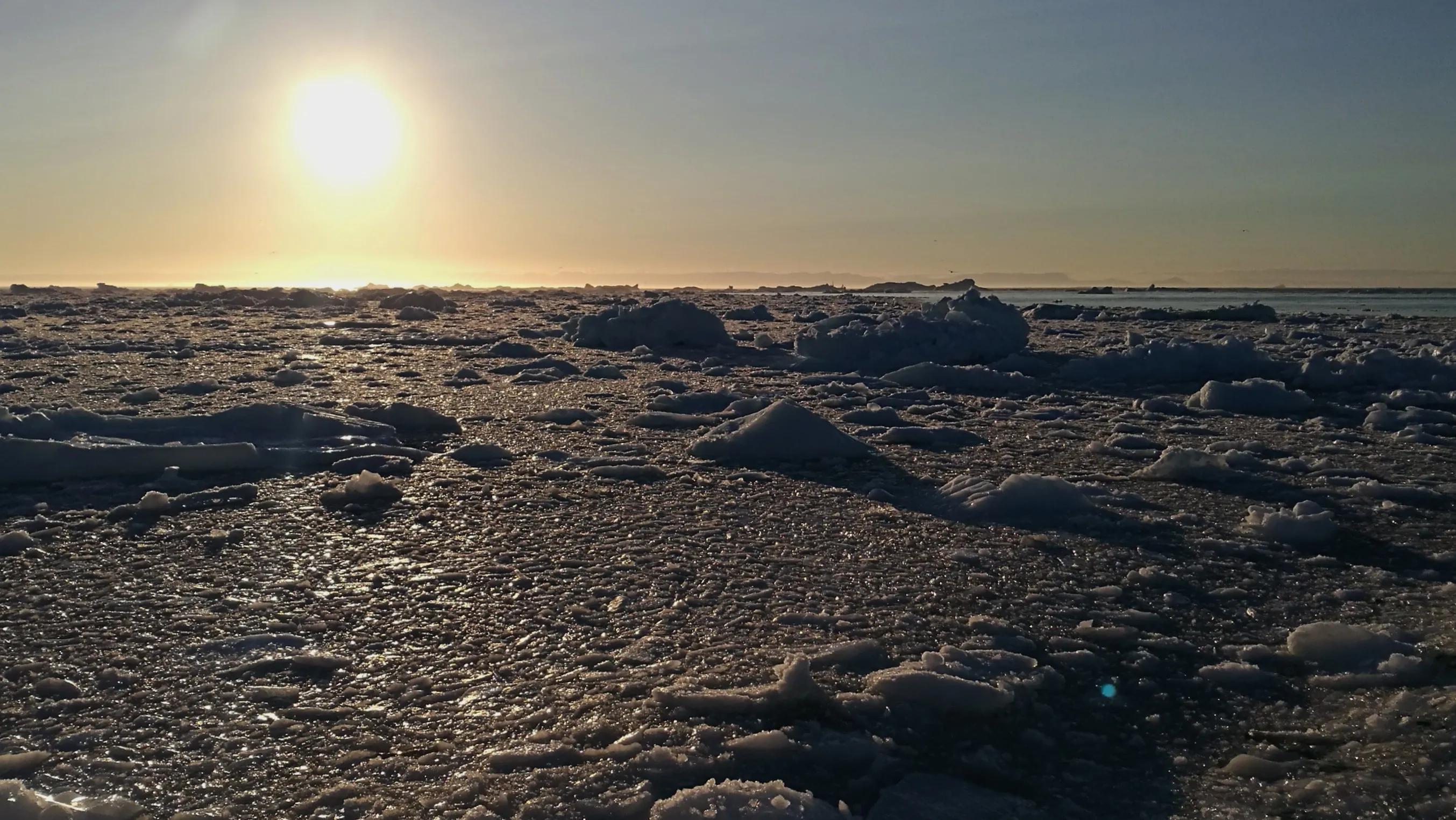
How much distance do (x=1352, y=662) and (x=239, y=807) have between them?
3384mm

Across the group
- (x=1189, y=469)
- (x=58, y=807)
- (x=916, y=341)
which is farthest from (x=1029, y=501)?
(x=916, y=341)

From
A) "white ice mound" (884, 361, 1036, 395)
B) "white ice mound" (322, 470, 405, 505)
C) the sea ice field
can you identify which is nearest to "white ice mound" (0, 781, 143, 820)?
the sea ice field

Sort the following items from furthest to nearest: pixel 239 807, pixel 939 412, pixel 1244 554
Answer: pixel 939 412, pixel 1244 554, pixel 239 807

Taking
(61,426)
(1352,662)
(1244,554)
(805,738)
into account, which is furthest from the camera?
(61,426)

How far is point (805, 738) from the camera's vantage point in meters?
2.73

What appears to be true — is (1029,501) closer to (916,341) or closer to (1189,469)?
(1189,469)

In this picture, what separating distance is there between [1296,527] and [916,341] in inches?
379

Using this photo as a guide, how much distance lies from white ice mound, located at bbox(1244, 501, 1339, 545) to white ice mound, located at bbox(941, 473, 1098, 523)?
798 millimetres

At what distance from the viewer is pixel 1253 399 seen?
9.33 meters

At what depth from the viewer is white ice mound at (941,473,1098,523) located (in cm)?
511

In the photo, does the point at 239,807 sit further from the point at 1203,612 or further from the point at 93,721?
the point at 1203,612

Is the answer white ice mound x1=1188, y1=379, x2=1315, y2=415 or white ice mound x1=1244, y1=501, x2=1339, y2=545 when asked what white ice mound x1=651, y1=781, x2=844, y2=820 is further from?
white ice mound x1=1188, y1=379, x2=1315, y2=415

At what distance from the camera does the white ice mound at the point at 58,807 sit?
86.7 inches

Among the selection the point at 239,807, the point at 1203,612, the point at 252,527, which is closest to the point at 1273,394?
the point at 1203,612
